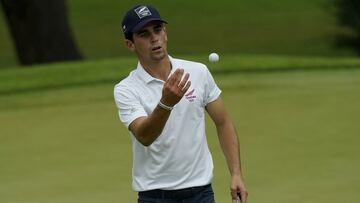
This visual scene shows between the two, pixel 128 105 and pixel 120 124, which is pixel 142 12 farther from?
pixel 120 124

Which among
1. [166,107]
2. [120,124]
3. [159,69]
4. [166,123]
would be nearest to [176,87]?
[166,107]

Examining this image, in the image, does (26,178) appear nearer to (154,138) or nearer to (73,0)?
(154,138)

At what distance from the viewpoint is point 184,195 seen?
14.7ft

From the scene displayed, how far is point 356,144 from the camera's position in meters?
8.43

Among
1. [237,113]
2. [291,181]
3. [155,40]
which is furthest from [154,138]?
[237,113]

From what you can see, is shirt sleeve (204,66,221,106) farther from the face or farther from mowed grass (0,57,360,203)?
mowed grass (0,57,360,203)

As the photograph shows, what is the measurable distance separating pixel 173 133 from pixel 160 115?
0.95ft

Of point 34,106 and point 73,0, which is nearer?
point 34,106

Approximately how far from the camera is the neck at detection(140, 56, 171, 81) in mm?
4461

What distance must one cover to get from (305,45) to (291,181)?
22.2m

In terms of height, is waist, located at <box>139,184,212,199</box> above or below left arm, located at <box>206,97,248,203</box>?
below

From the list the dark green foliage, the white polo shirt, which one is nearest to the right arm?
the white polo shirt

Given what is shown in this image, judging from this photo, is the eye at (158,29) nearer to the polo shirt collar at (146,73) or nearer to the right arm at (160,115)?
the polo shirt collar at (146,73)

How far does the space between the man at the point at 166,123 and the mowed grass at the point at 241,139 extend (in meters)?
2.21
